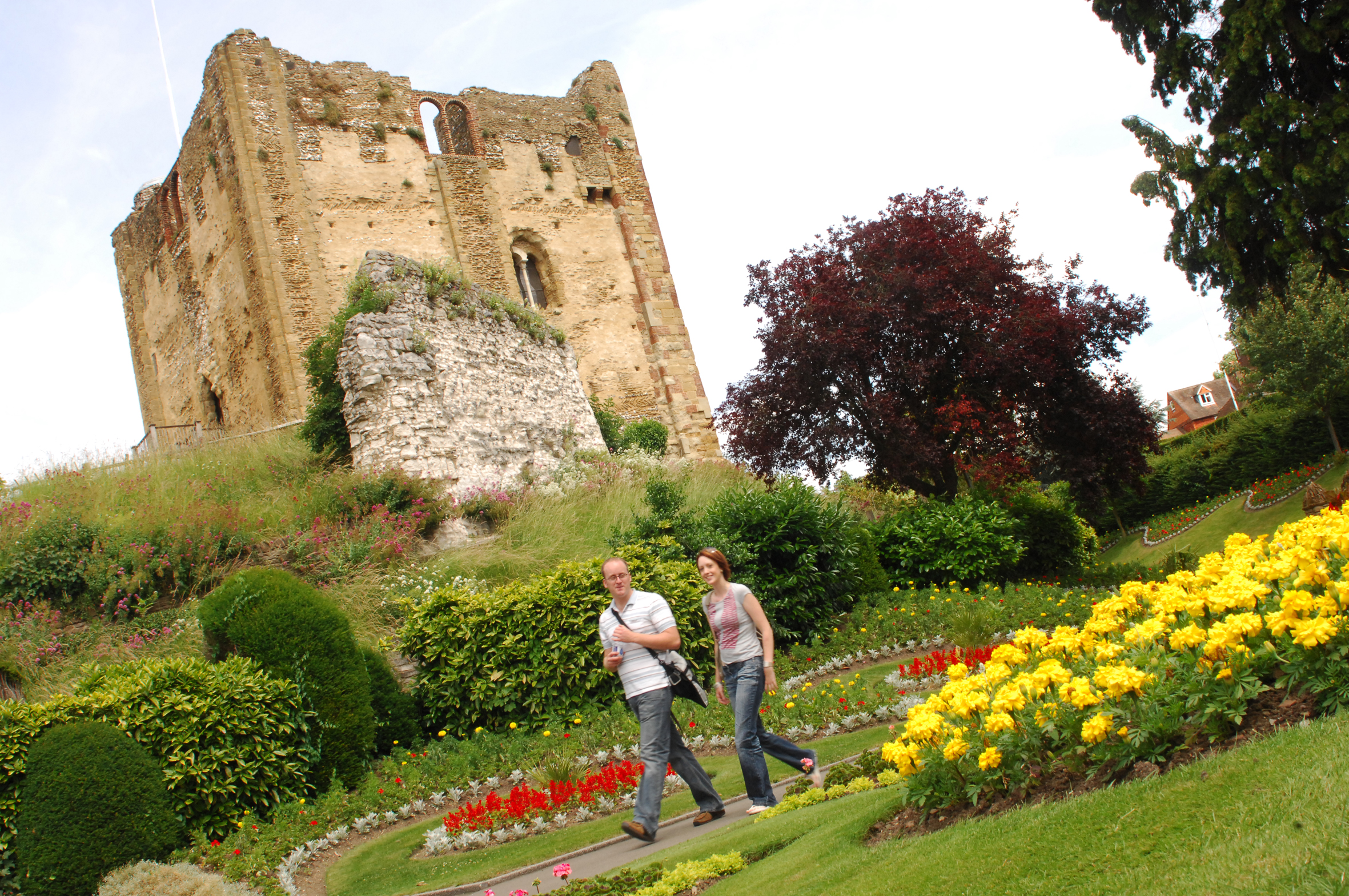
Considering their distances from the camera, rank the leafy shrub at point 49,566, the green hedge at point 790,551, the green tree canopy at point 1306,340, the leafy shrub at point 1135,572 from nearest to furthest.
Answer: the leafy shrub at point 49,566 < the green hedge at point 790,551 < the leafy shrub at point 1135,572 < the green tree canopy at point 1306,340

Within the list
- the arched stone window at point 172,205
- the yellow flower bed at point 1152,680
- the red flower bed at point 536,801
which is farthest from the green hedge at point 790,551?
the arched stone window at point 172,205

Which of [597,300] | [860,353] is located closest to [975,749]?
[860,353]

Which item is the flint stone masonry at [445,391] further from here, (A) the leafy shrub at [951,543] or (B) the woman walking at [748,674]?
(B) the woman walking at [748,674]

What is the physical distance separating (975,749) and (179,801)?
17.1ft

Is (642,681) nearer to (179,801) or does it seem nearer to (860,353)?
(179,801)

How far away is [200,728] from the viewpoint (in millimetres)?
6352

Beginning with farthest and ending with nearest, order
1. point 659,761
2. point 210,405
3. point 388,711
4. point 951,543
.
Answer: point 210,405, point 951,543, point 388,711, point 659,761

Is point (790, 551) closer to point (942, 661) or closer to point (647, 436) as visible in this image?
point (942, 661)

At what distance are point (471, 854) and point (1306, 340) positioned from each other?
776 inches

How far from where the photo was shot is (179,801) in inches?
239

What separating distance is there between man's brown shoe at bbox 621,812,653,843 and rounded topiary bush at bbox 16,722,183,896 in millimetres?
2994

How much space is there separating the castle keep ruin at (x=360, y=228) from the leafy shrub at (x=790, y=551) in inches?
471

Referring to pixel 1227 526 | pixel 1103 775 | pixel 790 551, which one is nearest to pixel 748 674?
pixel 1103 775

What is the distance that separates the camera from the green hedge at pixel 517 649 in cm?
834
